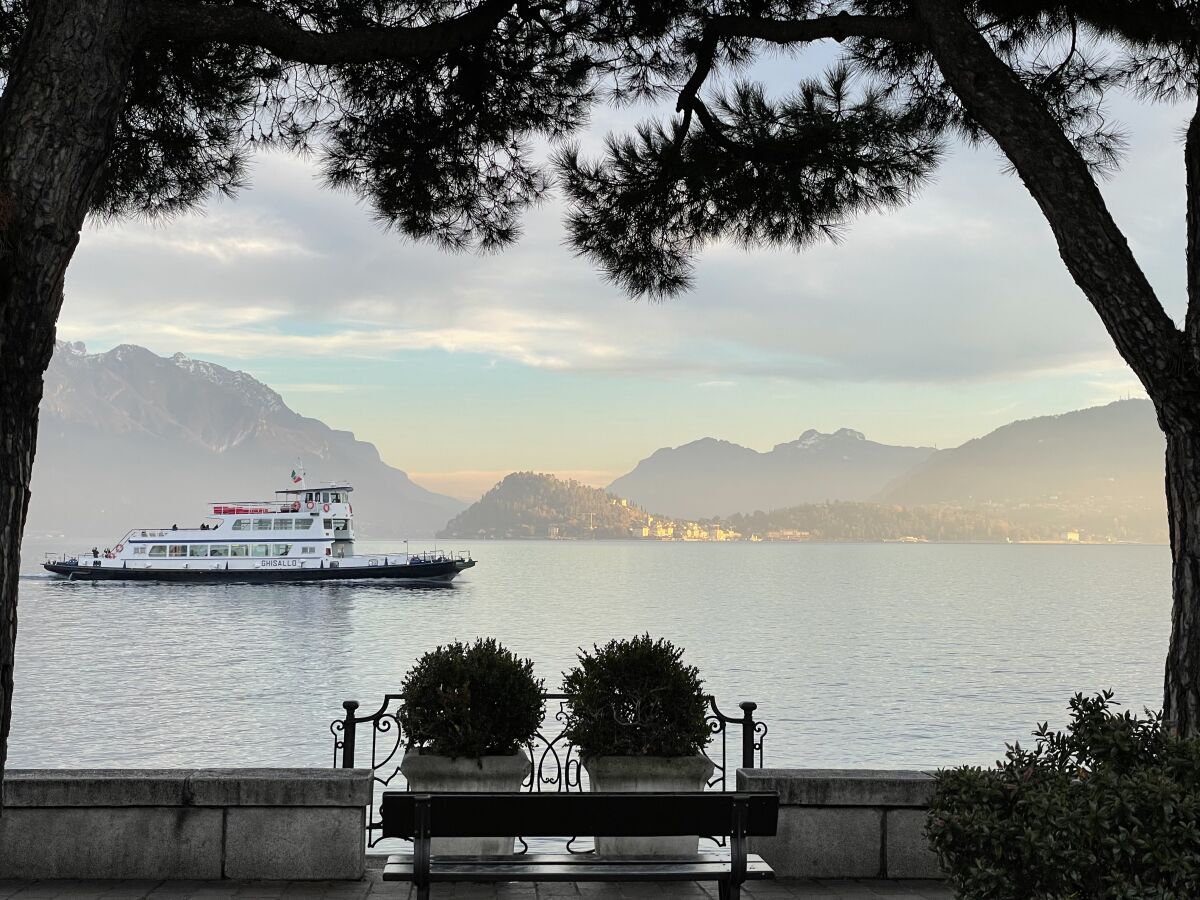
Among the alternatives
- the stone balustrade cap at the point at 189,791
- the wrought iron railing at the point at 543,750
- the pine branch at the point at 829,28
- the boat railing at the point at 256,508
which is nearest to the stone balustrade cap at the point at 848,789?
the wrought iron railing at the point at 543,750

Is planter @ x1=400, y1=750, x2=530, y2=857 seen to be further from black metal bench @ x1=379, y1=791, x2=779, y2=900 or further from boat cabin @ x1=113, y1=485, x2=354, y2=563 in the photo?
boat cabin @ x1=113, y1=485, x2=354, y2=563

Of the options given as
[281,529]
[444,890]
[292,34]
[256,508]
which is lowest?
[444,890]

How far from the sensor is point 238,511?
69.2 m

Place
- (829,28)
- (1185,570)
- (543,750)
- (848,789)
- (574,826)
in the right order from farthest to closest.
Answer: (543,750), (848,789), (829,28), (1185,570), (574,826)

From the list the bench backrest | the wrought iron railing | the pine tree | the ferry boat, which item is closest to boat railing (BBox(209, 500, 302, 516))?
the ferry boat

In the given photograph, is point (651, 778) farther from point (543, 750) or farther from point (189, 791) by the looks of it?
point (543, 750)

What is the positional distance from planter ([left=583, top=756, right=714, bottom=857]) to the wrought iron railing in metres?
0.17

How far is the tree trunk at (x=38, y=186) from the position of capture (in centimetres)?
387

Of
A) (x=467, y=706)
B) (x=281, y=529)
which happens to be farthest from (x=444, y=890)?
(x=281, y=529)

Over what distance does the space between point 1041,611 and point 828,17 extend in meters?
76.1

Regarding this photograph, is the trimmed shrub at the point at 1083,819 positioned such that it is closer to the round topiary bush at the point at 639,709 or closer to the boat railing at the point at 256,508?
the round topiary bush at the point at 639,709

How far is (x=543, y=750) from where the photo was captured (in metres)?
17.8

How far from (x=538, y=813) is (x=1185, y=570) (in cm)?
275

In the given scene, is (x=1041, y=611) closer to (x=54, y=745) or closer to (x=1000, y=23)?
(x=54, y=745)
